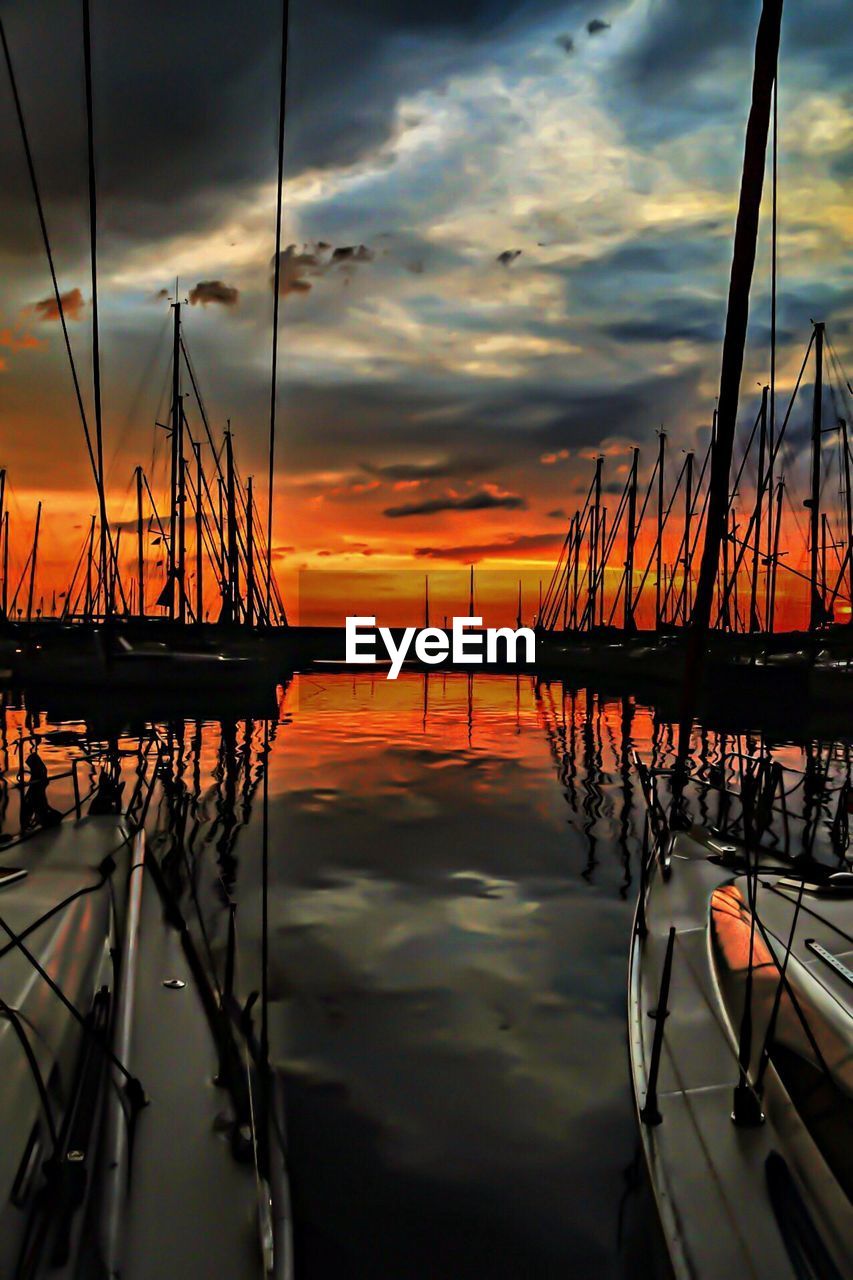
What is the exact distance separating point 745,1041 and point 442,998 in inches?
172

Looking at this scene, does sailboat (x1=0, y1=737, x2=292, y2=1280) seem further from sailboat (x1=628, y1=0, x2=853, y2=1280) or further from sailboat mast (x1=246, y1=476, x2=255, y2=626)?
sailboat mast (x1=246, y1=476, x2=255, y2=626)

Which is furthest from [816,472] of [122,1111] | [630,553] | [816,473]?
[122,1111]

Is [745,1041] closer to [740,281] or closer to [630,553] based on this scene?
[740,281]

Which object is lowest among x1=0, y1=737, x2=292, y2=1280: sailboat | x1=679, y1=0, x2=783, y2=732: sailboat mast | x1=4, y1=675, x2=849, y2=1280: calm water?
x1=4, y1=675, x2=849, y2=1280: calm water

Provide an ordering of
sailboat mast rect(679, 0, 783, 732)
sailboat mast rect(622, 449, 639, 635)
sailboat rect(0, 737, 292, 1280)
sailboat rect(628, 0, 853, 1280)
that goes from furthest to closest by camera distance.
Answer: sailboat mast rect(622, 449, 639, 635), sailboat mast rect(679, 0, 783, 732), sailboat rect(628, 0, 853, 1280), sailboat rect(0, 737, 292, 1280)

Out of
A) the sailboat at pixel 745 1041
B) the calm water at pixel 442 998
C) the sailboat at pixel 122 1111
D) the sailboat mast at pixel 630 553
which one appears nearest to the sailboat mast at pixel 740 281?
the sailboat at pixel 745 1041

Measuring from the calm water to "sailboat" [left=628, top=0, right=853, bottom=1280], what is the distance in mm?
775

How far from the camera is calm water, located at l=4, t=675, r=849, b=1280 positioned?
5598 mm

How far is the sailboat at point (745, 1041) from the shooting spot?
4.25 meters

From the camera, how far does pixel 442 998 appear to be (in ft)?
29.7

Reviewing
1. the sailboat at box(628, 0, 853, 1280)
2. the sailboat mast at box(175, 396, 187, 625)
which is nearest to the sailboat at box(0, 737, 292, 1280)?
the sailboat at box(628, 0, 853, 1280)

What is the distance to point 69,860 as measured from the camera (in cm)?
869

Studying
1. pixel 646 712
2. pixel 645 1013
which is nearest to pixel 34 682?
pixel 646 712

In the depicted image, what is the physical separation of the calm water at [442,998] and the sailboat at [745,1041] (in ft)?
A: 2.54
